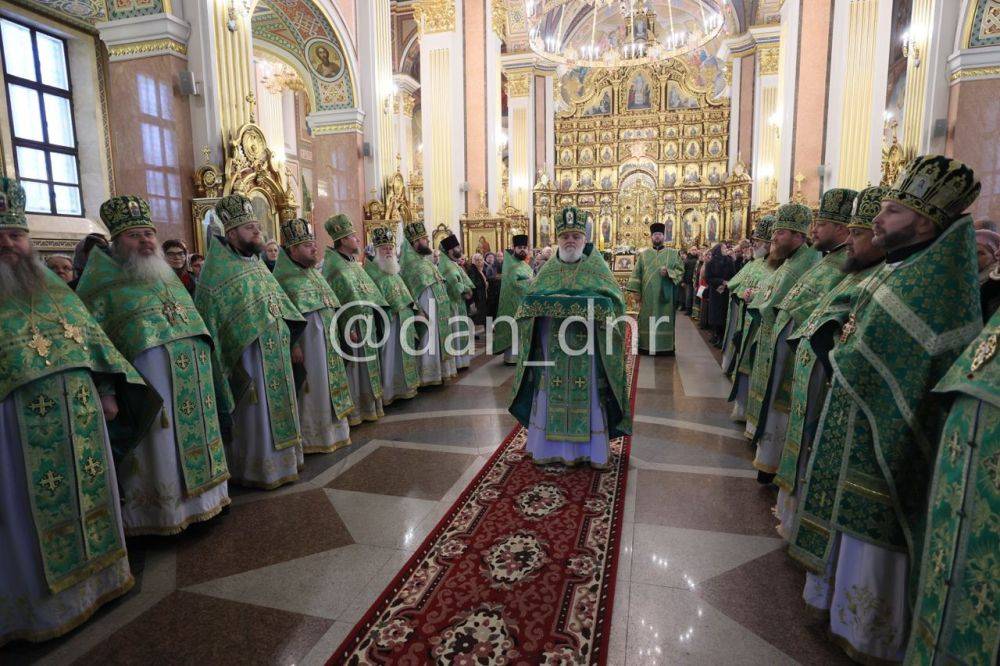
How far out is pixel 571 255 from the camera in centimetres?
406

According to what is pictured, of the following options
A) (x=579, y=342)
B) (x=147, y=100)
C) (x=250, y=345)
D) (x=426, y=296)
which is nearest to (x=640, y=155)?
(x=426, y=296)

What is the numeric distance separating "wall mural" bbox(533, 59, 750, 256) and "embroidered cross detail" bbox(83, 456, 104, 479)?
76.1ft

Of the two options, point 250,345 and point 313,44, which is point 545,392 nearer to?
point 250,345

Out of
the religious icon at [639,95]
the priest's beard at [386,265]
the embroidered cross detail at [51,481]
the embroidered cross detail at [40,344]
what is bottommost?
the embroidered cross detail at [51,481]

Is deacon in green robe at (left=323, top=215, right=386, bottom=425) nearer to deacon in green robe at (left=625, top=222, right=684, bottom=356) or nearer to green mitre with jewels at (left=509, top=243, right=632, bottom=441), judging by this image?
green mitre with jewels at (left=509, top=243, right=632, bottom=441)

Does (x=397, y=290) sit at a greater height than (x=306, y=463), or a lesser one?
greater

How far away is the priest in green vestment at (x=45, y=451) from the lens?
2.21 m

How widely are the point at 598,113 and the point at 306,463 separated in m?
26.5

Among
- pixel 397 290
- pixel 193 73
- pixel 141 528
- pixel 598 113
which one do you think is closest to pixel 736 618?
pixel 141 528

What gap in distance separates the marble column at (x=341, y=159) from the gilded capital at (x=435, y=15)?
Result: 5592 millimetres

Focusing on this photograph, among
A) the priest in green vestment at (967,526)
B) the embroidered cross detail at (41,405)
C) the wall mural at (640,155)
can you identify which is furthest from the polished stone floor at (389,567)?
the wall mural at (640,155)

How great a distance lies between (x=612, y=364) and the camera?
394 centimetres

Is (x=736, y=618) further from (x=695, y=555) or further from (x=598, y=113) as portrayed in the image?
(x=598, y=113)

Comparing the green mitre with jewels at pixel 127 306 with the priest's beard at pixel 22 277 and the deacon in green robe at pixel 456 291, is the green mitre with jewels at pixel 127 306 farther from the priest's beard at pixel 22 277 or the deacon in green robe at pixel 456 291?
the deacon in green robe at pixel 456 291
